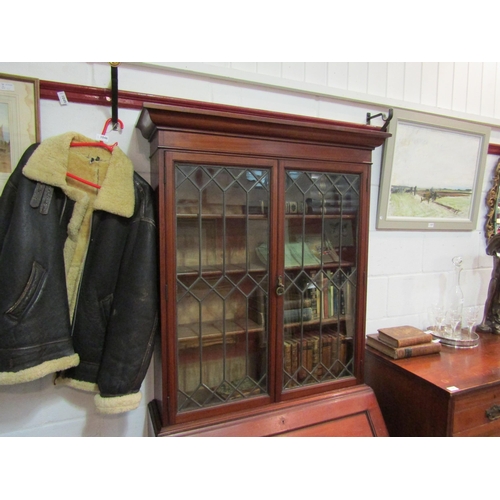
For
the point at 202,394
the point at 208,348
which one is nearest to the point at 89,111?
the point at 208,348

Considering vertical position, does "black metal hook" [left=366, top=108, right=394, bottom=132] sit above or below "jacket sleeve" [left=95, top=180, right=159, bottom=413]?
above

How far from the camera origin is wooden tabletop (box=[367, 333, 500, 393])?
1260mm

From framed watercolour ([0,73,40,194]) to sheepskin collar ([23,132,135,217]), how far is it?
4.9 inches

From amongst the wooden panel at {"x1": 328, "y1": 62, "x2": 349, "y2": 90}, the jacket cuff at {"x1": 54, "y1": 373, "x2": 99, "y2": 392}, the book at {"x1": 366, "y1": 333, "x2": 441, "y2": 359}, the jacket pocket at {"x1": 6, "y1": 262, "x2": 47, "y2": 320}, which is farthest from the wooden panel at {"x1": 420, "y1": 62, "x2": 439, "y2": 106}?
the jacket cuff at {"x1": 54, "y1": 373, "x2": 99, "y2": 392}

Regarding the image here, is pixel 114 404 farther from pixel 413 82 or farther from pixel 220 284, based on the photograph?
pixel 413 82

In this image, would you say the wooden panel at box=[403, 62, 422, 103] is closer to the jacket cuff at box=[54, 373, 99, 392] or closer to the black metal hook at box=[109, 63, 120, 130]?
the black metal hook at box=[109, 63, 120, 130]

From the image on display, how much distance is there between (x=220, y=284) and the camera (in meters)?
1.18

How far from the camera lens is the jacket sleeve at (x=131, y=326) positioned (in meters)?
1.05

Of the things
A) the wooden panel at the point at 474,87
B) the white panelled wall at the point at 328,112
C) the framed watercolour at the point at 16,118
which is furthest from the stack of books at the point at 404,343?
the framed watercolour at the point at 16,118

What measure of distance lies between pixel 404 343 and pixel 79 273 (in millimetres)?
1394

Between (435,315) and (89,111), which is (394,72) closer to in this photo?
(435,315)

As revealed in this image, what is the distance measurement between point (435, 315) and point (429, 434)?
74 centimetres
